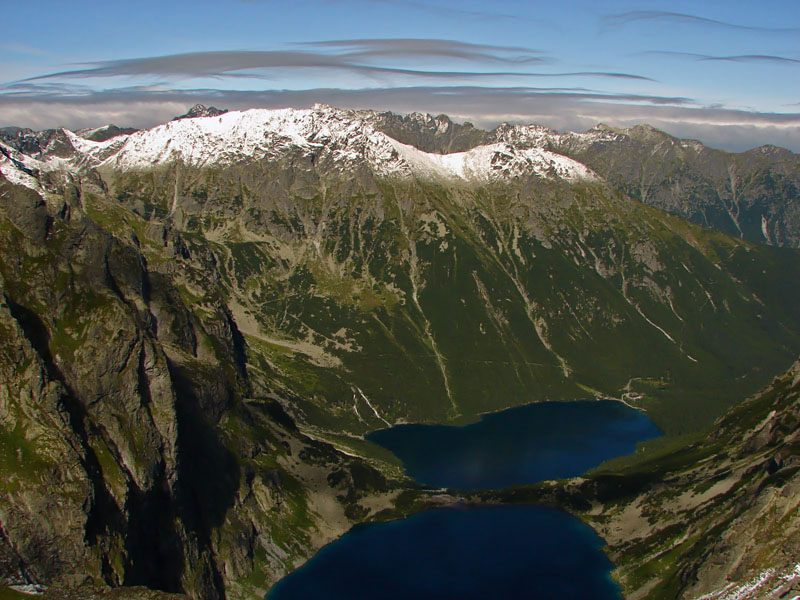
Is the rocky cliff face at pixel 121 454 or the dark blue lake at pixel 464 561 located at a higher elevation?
the rocky cliff face at pixel 121 454

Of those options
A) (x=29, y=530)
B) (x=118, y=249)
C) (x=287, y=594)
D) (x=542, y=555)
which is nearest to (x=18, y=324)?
(x=29, y=530)

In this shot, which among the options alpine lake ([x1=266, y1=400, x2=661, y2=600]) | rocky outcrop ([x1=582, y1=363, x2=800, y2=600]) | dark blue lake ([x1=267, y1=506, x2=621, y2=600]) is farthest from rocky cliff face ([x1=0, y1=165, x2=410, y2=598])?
rocky outcrop ([x1=582, y1=363, x2=800, y2=600])

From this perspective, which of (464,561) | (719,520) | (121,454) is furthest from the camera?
(464,561)

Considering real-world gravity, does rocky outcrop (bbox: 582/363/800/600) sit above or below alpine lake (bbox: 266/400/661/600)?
above

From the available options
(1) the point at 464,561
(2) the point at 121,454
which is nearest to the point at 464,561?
(1) the point at 464,561

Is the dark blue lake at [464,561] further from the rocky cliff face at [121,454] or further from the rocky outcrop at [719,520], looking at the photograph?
the rocky cliff face at [121,454]

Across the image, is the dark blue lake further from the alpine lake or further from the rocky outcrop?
the rocky outcrop

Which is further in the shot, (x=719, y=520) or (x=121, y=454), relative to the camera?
(x=719, y=520)

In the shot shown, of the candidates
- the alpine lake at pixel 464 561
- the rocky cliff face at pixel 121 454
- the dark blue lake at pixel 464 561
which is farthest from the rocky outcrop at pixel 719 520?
the rocky cliff face at pixel 121 454

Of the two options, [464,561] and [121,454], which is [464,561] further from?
[121,454]
